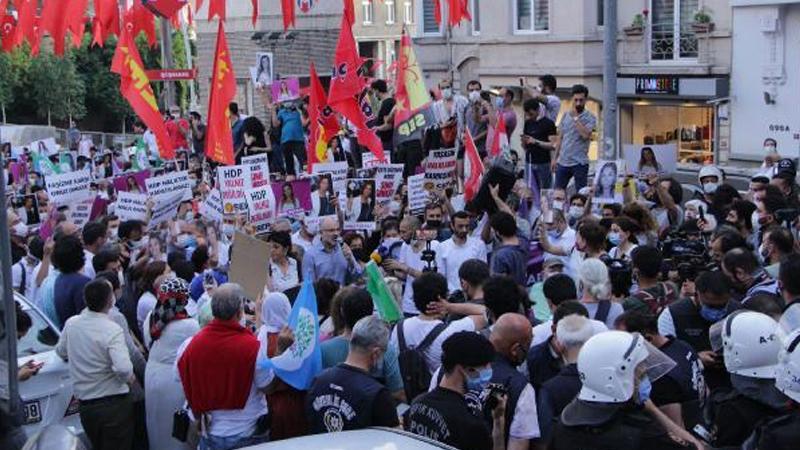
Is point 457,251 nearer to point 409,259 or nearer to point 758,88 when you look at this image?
point 409,259

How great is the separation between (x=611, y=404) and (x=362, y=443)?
111 centimetres

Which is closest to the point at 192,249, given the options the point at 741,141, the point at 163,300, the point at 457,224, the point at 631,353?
the point at 457,224

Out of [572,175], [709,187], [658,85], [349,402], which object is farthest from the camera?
[658,85]

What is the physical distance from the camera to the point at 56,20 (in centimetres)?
1986

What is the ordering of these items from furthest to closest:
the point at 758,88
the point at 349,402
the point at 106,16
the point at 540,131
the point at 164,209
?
the point at 758,88 → the point at 106,16 → the point at 540,131 → the point at 164,209 → the point at 349,402

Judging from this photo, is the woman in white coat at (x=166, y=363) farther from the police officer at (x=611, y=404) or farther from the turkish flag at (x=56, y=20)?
the turkish flag at (x=56, y=20)

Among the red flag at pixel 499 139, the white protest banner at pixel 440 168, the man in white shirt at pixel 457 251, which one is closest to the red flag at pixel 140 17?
the red flag at pixel 499 139

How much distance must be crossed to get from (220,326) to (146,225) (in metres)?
5.17

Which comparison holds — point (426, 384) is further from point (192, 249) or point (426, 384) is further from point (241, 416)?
point (192, 249)

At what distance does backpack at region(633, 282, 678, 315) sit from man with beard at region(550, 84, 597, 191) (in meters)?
6.93

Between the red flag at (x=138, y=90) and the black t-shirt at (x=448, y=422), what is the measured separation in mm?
9890

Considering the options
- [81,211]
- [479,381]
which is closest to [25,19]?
[81,211]

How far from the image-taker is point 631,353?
4.90 metres

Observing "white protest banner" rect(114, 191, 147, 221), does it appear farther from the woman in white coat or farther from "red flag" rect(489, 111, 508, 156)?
the woman in white coat
